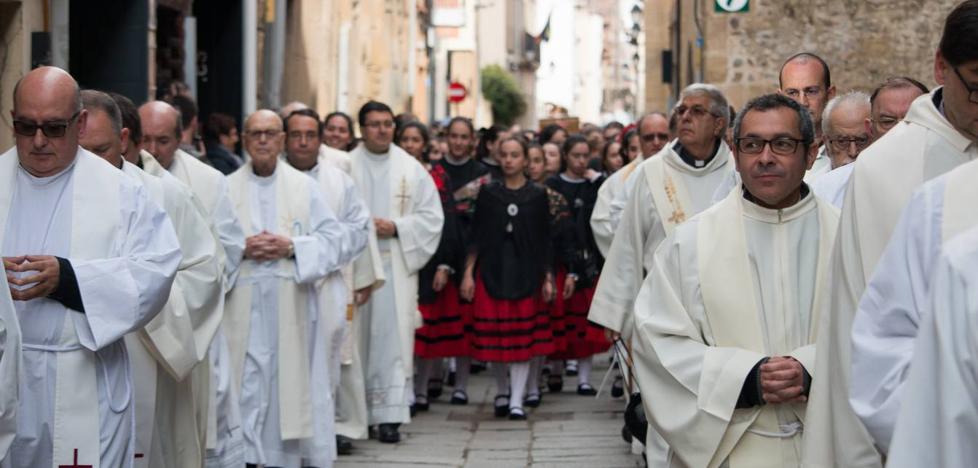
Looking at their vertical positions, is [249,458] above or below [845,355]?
below

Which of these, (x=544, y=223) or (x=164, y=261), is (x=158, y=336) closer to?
(x=164, y=261)

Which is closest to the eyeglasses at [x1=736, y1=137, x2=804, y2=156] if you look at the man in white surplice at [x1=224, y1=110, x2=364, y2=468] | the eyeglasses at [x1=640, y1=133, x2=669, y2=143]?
the man in white surplice at [x1=224, y1=110, x2=364, y2=468]

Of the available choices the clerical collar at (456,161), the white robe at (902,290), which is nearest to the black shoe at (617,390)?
the clerical collar at (456,161)

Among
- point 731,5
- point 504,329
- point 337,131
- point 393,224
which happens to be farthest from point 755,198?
point 731,5

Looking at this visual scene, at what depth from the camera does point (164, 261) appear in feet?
18.2

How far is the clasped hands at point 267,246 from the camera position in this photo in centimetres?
854

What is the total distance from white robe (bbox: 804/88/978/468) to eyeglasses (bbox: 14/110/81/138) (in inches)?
98.6

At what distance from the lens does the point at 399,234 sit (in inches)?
434

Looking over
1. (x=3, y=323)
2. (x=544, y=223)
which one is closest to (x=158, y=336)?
(x=3, y=323)

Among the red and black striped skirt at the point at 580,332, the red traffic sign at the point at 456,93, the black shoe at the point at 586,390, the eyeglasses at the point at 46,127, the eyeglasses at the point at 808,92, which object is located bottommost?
the black shoe at the point at 586,390

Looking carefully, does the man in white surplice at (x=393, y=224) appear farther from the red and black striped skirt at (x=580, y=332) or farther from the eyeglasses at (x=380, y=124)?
the red and black striped skirt at (x=580, y=332)

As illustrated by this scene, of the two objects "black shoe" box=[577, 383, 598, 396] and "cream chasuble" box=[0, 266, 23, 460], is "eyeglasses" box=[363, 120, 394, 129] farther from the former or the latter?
"cream chasuble" box=[0, 266, 23, 460]

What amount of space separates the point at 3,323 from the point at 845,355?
2.05 m

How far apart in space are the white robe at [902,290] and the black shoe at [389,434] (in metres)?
7.25
